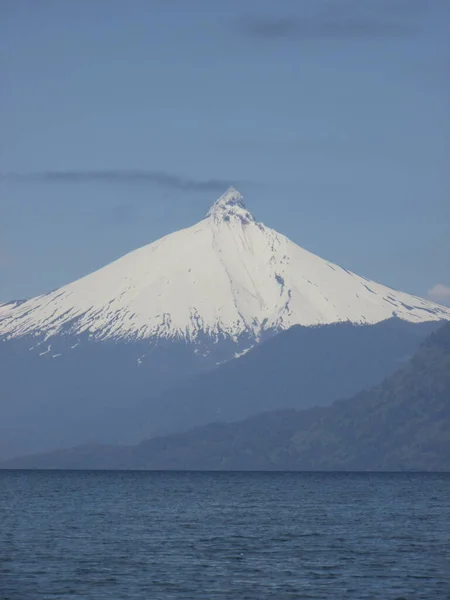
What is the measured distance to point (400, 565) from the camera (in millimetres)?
99625

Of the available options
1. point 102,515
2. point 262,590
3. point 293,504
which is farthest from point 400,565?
point 293,504

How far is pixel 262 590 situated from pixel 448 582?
1302 centimetres

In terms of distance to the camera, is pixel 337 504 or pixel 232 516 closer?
pixel 232 516

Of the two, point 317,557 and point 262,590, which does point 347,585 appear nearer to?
point 262,590

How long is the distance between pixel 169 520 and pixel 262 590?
209 feet

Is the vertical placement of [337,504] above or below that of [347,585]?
above

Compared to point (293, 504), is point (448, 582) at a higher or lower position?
lower

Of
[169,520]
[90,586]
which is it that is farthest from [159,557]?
[169,520]

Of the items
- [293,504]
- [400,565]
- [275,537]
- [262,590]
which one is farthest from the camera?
[293,504]

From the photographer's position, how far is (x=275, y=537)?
123 meters

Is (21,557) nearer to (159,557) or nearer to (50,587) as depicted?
(159,557)

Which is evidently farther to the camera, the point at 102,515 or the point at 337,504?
the point at 337,504

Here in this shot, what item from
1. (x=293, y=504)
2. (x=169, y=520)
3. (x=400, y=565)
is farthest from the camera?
(x=293, y=504)

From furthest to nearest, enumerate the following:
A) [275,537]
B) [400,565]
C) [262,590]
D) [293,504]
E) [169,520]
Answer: [293,504] < [169,520] < [275,537] < [400,565] < [262,590]
